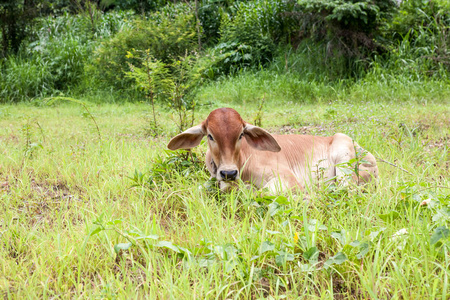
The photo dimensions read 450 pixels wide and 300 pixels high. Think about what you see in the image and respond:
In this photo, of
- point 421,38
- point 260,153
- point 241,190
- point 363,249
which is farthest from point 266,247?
point 421,38

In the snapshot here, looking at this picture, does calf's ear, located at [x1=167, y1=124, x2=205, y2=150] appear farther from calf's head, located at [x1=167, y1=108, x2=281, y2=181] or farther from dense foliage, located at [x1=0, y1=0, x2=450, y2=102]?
dense foliage, located at [x1=0, y1=0, x2=450, y2=102]

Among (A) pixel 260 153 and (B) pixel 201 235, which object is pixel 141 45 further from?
(B) pixel 201 235

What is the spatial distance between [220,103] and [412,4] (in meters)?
5.19

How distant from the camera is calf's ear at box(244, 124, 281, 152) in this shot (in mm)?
3346

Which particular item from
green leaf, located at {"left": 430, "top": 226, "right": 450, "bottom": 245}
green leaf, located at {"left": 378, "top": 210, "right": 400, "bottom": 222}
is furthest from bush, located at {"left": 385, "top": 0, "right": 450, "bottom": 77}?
green leaf, located at {"left": 430, "top": 226, "right": 450, "bottom": 245}

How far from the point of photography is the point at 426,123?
17.4 ft

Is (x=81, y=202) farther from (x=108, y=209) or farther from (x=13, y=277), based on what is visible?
(x=13, y=277)

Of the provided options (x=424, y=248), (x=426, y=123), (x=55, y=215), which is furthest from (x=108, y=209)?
(x=426, y=123)

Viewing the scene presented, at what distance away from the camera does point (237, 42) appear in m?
10.9

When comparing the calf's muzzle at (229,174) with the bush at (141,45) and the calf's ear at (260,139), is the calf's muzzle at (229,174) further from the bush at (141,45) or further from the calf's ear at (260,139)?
the bush at (141,45)

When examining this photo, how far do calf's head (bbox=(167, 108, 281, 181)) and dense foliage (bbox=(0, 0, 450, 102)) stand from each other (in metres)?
3.82

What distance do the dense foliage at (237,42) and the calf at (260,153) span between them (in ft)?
12.2

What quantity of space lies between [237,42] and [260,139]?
8.04m

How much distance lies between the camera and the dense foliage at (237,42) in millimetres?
8344
